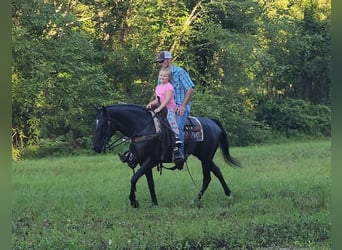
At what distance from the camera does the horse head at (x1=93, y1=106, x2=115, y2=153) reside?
511 cm

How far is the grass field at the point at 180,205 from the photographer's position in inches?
169

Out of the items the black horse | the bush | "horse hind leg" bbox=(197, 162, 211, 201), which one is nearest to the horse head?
the black horse

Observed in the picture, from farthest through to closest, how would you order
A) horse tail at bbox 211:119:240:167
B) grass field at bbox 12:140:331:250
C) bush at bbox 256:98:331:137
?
1. bush at bbox 256:98:331:137
2. horse tail at bbox 211:119:240:167
3. grass field at bbox 12:140:331:250

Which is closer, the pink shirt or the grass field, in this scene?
the grass field

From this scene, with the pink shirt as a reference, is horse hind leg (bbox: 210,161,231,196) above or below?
below

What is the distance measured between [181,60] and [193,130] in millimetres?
1037

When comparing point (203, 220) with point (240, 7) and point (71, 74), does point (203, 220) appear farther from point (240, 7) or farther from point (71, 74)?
point (240, 7)

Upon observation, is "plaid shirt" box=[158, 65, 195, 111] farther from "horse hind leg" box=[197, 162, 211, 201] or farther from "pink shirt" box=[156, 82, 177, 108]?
"horse hind leg" box=[197, 162, 211, 201]

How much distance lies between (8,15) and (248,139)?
16.7ft

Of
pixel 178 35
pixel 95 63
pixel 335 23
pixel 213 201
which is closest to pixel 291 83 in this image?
pixel 178 35

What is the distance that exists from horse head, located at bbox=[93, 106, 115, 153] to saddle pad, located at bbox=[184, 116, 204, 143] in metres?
0.96

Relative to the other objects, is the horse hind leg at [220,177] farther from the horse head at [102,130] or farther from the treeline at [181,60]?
the horse head at [102,130]

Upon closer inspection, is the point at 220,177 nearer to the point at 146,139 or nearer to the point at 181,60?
the point at 146,139

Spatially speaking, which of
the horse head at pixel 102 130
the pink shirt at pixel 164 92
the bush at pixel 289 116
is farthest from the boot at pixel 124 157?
the bush at pixel 289 116
